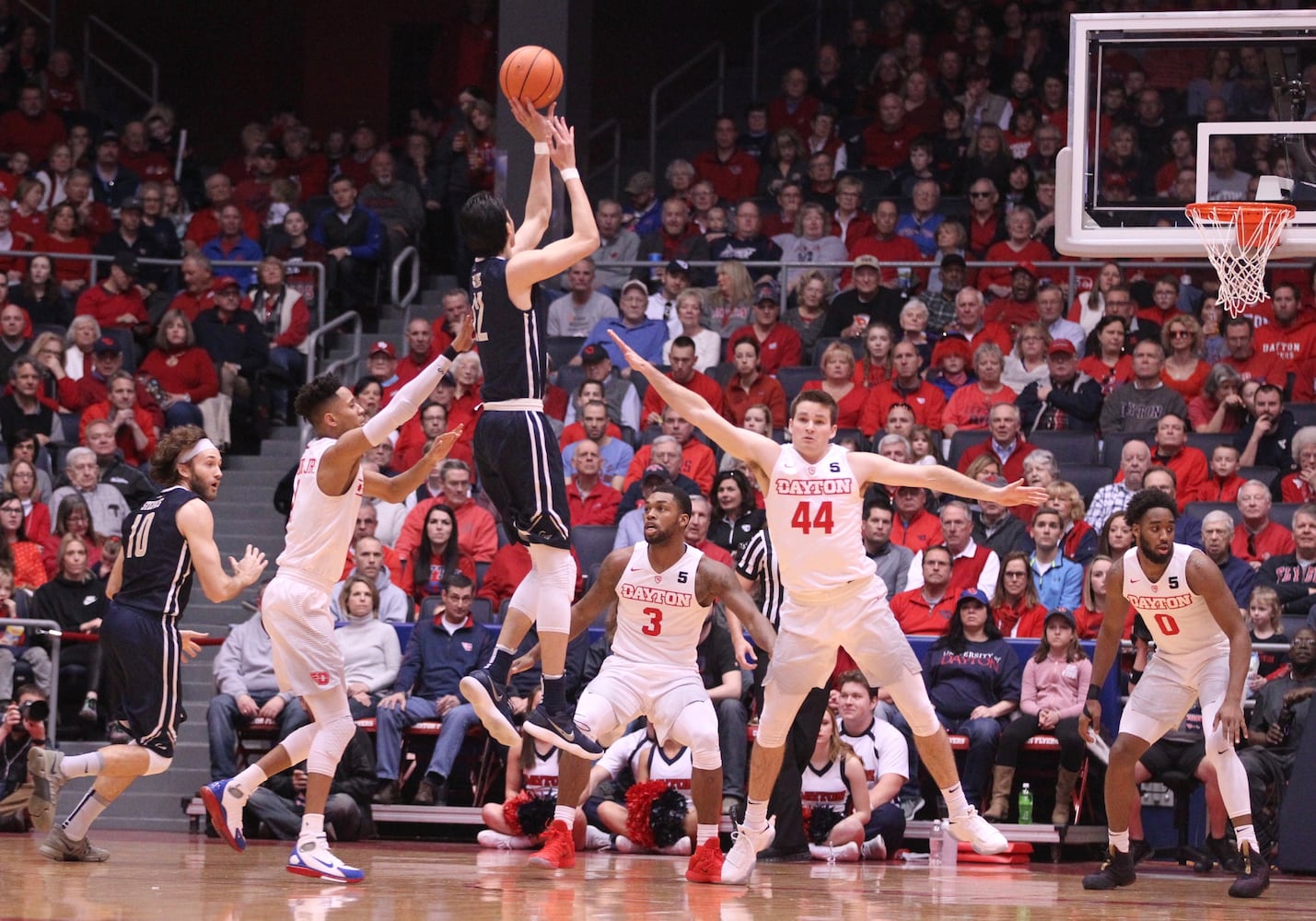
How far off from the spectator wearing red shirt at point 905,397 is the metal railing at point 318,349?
4.79 metres

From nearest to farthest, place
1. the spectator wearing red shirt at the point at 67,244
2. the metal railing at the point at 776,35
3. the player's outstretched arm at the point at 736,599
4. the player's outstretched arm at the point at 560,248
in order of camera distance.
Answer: the player's outstretched arm at the point at 560,248 → the player's outstretched arm at the point at 736,599 → the spectator wearing red shirt at the point at 67,244 → the metal railing at the point at 776,35

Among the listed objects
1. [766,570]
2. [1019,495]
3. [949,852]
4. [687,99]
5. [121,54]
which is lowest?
[949,852]

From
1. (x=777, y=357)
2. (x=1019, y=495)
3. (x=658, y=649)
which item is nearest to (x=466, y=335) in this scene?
(x=658, y=649)

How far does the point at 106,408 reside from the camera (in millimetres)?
15875

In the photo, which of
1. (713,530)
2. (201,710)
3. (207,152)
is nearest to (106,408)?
(201,710)

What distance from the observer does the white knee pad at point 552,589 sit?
920cm

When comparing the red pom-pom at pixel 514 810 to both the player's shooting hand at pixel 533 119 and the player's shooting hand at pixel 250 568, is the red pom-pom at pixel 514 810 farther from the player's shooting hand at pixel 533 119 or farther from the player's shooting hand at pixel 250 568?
the player's shooting hand at pixel 533 119

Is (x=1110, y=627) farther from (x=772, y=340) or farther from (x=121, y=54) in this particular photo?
(x=121, y=54)

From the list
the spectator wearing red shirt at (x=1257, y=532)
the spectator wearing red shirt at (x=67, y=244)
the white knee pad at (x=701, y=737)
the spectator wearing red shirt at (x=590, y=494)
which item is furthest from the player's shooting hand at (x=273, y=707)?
the spectator wearing red shirt at (x=1257, y=532)

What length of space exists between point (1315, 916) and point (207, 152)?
17925 millimetres

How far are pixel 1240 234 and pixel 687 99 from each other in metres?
12.4

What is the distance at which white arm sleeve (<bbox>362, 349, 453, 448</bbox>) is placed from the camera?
A: 29.5 feet

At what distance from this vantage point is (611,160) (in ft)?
71.9

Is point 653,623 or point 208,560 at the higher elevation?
point 208,560
